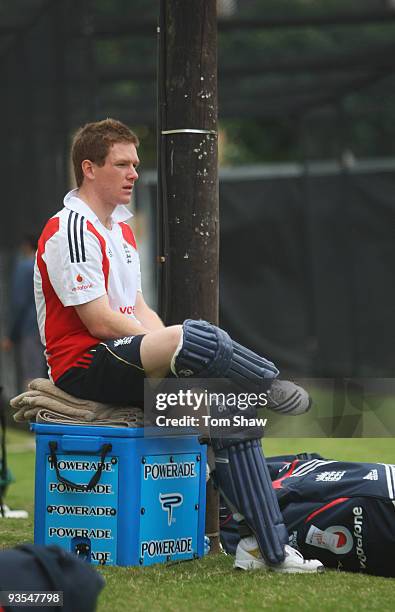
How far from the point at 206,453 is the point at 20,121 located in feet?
24.5

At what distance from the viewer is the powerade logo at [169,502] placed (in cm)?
472

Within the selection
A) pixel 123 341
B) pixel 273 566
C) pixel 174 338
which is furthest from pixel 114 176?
pixel 273 566

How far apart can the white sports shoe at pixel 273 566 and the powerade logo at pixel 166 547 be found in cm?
30

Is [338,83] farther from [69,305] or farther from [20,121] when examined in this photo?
[69,305]

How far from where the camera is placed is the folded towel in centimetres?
463

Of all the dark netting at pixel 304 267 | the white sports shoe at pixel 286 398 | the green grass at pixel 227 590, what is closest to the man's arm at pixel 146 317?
the white sports shoe at pixel 286 398

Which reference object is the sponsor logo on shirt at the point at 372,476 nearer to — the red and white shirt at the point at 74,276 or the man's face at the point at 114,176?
the red and white shirt at the point at 74,276

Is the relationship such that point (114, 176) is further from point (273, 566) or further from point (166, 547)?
point (273, 566)

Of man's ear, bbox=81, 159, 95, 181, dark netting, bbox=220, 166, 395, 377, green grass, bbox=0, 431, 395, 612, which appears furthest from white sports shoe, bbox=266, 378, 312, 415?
dark netting, bbox=220, 166, 395, 377

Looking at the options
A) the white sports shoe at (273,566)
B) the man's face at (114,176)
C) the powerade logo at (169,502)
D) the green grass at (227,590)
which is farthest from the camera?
the man's face at (114,176)

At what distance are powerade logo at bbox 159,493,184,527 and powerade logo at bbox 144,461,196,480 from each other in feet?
0.25

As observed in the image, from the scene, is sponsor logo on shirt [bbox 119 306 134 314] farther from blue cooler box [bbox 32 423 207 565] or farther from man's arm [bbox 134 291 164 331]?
blue cooler box [bbox 32 423 207 565]

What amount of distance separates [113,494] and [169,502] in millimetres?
265

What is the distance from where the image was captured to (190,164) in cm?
517
